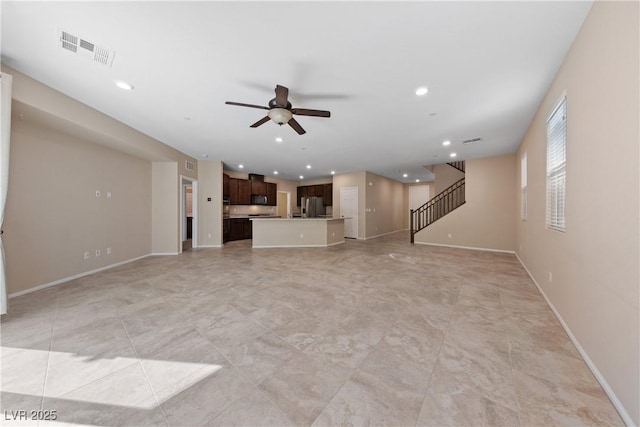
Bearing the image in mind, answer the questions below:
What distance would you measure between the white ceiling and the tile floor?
2.72m

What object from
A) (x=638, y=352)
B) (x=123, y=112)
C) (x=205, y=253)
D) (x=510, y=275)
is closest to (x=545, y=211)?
(x=510, y=275)

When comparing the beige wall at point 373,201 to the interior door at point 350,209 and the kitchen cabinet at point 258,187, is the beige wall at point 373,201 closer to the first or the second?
the interior door at point 350,209

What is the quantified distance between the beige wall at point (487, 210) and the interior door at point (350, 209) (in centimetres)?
310

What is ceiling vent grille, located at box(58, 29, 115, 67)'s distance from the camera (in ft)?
6.26

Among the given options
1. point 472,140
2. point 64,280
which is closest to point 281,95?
point 472,140

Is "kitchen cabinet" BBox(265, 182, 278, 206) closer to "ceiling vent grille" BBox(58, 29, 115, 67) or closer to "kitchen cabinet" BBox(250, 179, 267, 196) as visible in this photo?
"kitchen cabinet" BBox(250, 179, 267, 196)

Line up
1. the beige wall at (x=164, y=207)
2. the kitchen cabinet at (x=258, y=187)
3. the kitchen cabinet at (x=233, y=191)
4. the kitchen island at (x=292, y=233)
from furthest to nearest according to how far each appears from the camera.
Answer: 1. the kitchen cabinet at (x=258, y=187)
2. the kitchen cabinet at (x=233, y=191)
3. the kitchen island at (x=292, y=233)
4. the beige wall at (x=164, y=207)

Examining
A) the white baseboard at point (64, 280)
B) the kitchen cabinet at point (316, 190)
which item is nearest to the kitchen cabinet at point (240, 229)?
the kitchen cabinet at point (316, 190)

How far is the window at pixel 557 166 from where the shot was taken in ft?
7.28

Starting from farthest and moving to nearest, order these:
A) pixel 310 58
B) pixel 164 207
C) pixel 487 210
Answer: pixel 487 210 < pixel 164 207 < pixel 310 58

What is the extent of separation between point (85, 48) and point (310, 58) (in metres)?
2.17

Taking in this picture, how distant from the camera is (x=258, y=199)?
8.91 m

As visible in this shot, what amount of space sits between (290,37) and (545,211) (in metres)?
Answer: 3.77

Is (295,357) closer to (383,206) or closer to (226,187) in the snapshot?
(226,187)
